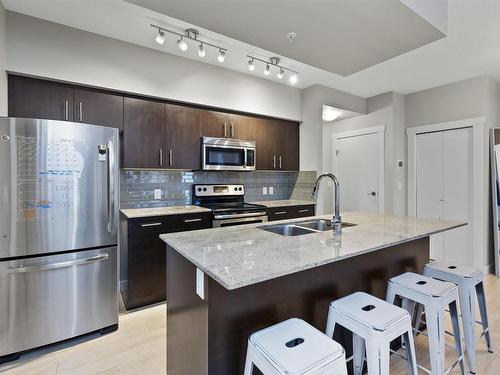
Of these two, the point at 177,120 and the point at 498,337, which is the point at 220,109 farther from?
the point at 498,337

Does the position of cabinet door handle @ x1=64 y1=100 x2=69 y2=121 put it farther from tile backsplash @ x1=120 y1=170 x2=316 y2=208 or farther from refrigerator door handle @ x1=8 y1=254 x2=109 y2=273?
refrigerator door handle @ x1=8 y1=254 x2=109 y2=273

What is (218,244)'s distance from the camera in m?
1.52

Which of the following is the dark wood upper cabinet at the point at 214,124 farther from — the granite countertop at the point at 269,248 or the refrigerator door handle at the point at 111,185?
the granite countertop at the point at 269,248

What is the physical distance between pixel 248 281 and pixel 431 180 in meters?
4.18

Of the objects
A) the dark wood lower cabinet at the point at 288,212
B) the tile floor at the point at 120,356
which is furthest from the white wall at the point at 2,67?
the dark wood lower cabinet at the point at 288,212

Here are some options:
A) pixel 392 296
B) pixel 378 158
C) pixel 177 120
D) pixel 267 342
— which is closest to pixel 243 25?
pixel 177 120

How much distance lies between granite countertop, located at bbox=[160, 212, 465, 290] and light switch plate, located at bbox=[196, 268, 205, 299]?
0.22 ft

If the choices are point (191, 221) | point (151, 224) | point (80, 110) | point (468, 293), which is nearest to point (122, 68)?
point (80, 110)

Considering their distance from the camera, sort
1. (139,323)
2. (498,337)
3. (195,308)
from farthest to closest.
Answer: (139,323)
(498,337)
(195,308)

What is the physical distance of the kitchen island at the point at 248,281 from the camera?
1.20 metres

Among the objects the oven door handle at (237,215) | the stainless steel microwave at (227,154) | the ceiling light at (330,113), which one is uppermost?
the ceiling light at (330,113)

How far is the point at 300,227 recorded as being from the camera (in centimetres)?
221

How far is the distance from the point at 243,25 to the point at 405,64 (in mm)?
2499

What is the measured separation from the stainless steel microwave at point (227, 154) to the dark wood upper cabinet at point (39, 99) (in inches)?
56.0
